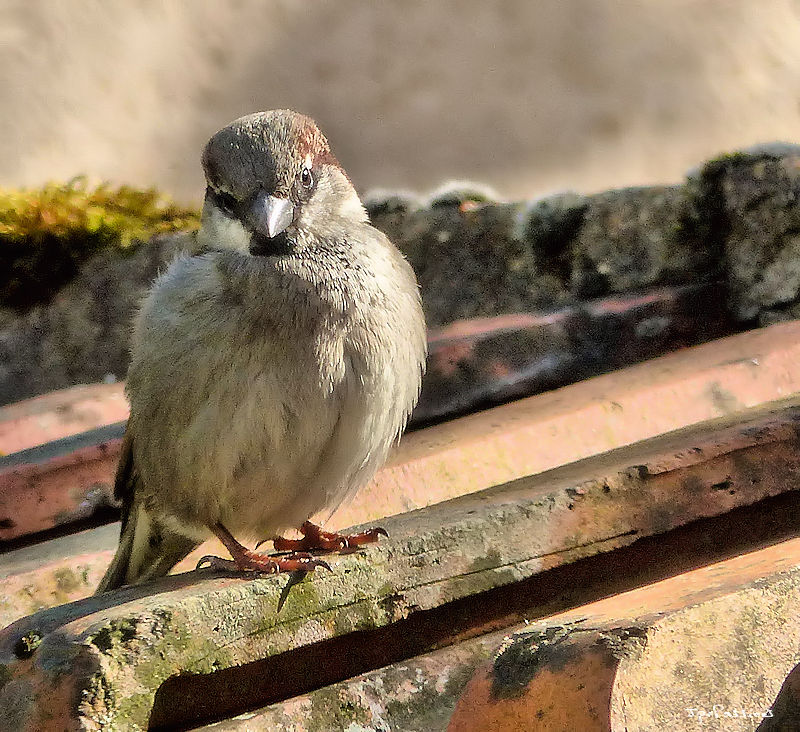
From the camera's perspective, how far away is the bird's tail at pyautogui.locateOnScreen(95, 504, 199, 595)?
221 centimetres

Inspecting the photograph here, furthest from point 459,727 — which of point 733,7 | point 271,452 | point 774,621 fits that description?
point 733,7

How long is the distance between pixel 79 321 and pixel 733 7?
4344mm

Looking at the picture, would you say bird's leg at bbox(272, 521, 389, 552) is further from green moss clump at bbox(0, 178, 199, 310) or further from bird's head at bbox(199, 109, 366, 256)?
green moss clump at bbox(0, 178, 199, 310)

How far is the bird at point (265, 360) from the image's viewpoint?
2170mm

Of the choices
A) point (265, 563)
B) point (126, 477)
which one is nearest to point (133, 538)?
point (126, 477)

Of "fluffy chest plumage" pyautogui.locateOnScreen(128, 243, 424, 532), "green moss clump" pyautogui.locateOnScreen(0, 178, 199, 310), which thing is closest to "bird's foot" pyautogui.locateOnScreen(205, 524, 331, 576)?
"fluffy chest plumage" pyautogui.locateOnScreen(128, 243, 424, 532)

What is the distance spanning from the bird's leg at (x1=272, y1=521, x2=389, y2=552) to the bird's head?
0.54 metres

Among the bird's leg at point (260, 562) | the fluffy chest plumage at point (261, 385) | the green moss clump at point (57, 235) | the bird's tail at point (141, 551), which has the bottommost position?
the bird's tail at point (141, 551)

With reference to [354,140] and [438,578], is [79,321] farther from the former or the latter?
[354,140]

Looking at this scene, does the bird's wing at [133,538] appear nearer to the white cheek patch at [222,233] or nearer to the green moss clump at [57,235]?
the white cheek patch at [222,233]

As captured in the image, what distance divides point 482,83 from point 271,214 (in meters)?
4.50

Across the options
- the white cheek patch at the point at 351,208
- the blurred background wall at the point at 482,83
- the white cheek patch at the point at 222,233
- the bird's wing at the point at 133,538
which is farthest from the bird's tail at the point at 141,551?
the blurred background wall at the point at 482,83

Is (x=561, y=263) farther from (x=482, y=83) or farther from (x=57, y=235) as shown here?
(x=482, y=83)

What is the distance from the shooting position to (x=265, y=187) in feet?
7.55
